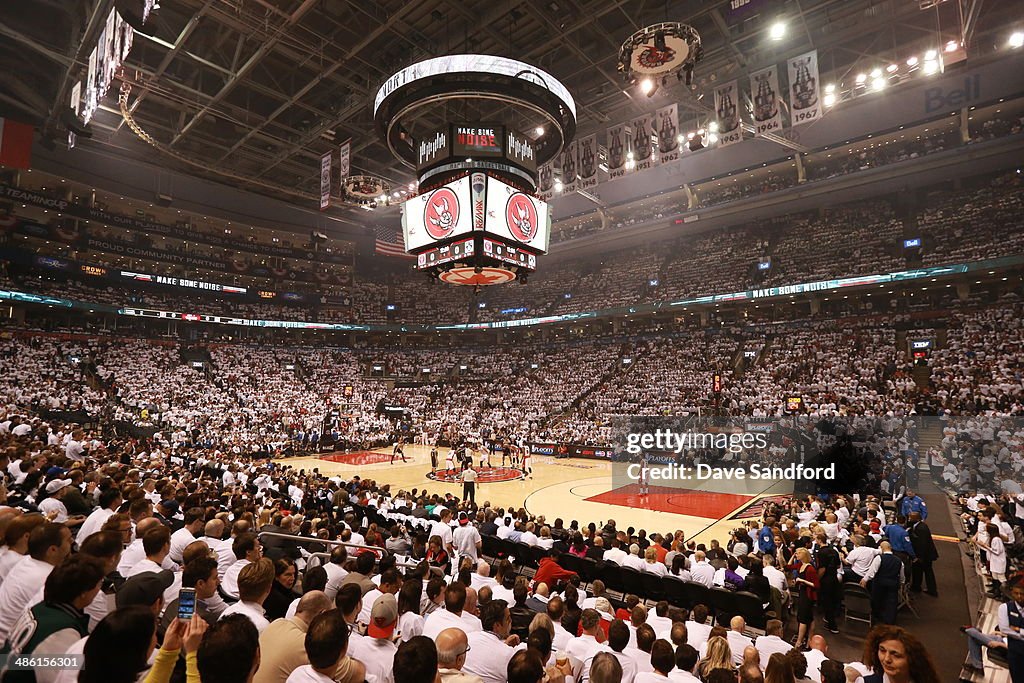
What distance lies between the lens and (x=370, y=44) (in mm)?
18078

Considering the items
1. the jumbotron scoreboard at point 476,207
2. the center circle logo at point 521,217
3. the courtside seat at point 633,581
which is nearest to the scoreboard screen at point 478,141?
the jumbotron scoreboard at point 476,207

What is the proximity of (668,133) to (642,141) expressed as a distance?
1049mm

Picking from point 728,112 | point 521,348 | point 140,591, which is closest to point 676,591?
point 140,591

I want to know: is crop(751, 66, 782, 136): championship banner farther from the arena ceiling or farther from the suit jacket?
the suit jacket

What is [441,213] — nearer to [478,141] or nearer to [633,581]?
[478,141]

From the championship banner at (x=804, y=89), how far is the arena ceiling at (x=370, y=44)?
202cm

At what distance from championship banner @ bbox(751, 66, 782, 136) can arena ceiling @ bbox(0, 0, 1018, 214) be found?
2.01m

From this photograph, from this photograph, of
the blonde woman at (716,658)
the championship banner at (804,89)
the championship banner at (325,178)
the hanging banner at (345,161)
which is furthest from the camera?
the championship banner at (325,178)

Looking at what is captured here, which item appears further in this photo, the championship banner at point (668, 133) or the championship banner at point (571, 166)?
the championship banner at point (571, 166)

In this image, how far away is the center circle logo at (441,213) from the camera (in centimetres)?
1284

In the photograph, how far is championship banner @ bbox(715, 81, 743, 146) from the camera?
16578 millimetres

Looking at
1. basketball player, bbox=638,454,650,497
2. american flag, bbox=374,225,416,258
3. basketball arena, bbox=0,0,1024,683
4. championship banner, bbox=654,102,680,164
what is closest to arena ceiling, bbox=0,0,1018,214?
basketball arena, bbox=0,0,1024,683

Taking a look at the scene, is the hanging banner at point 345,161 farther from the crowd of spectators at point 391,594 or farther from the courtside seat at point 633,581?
the courtside seat at point 633,581

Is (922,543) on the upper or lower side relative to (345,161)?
lower
